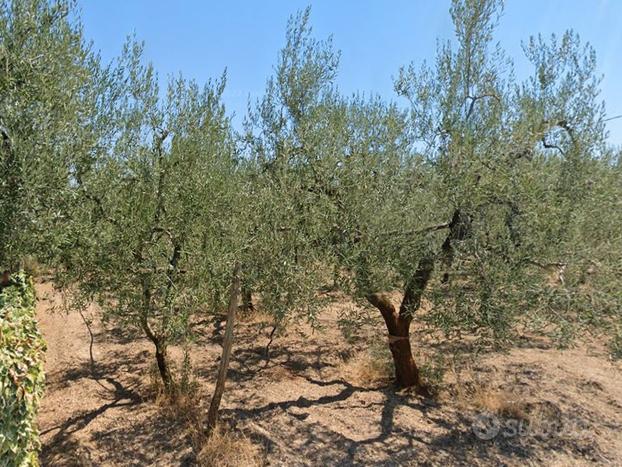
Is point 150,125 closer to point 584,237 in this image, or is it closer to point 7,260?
point 7,260

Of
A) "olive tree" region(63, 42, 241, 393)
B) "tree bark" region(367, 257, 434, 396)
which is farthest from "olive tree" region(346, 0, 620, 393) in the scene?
"olive tree" region(63, 42, 241, 393)

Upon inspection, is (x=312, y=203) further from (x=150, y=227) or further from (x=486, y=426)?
(x=486, y=426)

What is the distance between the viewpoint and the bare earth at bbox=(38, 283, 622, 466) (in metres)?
6.53

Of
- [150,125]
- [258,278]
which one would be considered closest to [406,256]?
[258,278]

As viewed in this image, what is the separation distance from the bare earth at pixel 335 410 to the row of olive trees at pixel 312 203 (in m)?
1.47

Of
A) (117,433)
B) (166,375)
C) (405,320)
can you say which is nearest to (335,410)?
(405,320)

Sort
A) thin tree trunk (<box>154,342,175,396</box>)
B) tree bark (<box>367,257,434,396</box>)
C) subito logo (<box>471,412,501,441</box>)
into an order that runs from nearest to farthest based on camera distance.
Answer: tree bark (<box>367,257,434,396</box>) → subito logo (<box>471,412,501,441</box>) → thin tree trunk (<box>154,342,175,396</box>)

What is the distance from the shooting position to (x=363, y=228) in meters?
6.30

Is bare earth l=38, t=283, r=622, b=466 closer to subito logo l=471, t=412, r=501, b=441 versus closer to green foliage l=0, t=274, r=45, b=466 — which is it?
subito logo l=471, t=412, r=501, b=441

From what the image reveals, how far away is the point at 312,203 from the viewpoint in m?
6.42

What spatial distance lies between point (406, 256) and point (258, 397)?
12.7 ft

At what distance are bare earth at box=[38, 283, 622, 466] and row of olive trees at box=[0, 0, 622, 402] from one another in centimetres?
147

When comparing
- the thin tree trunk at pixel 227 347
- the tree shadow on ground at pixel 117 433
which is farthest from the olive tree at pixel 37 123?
the tree shadow on ground at pixel 117 433

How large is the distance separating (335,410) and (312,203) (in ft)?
12.2
